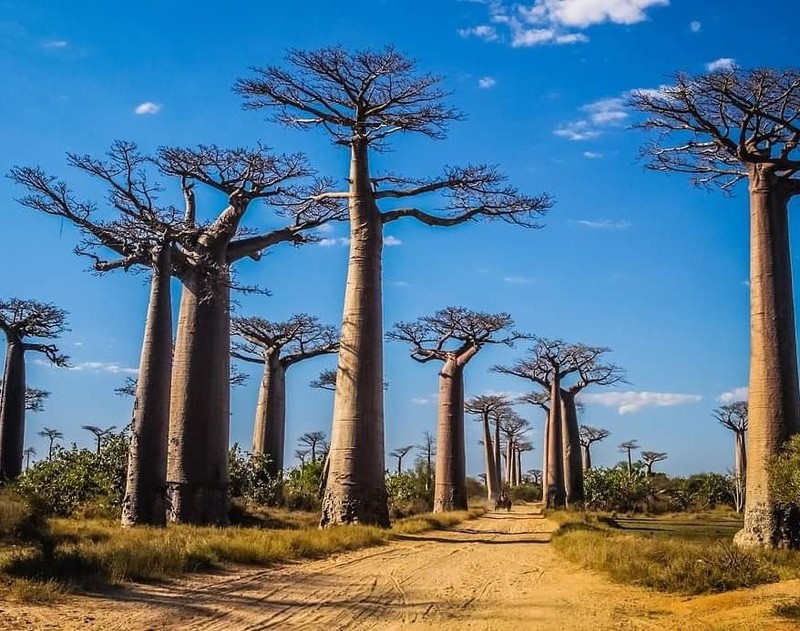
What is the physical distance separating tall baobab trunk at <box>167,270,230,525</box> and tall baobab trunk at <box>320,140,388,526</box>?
1.70 m

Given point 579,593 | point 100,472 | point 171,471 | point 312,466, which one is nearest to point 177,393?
point 171,471

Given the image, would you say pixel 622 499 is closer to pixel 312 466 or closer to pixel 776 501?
pixel 312 466

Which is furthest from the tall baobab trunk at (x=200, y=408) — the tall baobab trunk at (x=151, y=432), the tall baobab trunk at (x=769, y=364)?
the tall baobab trunk at (x=769, y=364)

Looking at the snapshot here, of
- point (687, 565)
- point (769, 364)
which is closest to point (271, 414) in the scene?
point (769, 364)

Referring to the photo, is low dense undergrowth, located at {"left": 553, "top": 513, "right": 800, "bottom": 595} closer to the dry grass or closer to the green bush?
the dry grass

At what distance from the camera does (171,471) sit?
12.1 m

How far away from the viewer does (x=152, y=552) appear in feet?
22.0

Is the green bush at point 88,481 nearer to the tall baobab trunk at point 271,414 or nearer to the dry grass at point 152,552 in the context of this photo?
the dry grass at point 152,552

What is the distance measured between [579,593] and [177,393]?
7613 millimetres

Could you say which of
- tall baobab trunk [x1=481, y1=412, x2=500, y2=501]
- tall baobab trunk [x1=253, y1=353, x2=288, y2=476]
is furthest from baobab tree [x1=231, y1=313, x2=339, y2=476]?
tall baobab trunk [x1=481, y1=412, x2=500, y2=501]

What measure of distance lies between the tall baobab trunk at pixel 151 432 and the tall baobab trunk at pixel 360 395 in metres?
2.49

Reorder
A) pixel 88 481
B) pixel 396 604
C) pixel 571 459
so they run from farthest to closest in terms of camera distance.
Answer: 1. pixel 571 459
2. pixel 88 481
3. pixel 396 604

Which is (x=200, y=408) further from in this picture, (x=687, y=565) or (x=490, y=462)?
(x=490, y=462)

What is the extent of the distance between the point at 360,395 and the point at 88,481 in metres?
6.20
